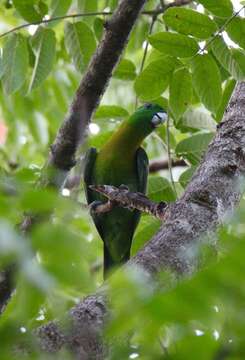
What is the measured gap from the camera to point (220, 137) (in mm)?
2096

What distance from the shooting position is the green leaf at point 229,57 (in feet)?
8.31

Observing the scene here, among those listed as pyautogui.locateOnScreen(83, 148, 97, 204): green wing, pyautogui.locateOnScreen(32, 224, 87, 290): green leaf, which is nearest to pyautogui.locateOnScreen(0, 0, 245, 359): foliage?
pyautogui.locateOnScreen(32, 224, 87, 290): green leaf

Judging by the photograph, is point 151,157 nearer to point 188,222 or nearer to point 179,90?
point 179,90

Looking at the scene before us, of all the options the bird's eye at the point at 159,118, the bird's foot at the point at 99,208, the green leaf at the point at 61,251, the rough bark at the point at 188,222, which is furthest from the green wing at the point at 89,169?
the green leaf at the point at 61,251

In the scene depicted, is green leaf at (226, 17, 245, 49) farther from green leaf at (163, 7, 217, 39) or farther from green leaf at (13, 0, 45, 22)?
green leaf at (13, 0, 45, 22)

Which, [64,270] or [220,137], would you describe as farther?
[220,137]

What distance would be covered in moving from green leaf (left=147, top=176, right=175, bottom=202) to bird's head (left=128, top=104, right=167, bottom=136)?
82 centimetres

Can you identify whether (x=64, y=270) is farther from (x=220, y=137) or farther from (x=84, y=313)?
(x=220, y=137)

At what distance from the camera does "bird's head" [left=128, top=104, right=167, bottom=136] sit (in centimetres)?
383

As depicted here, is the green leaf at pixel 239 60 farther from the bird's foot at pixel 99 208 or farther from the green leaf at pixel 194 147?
the bird's foot at pixel 99 208

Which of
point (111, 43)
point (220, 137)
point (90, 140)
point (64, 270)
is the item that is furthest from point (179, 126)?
point (64, 270)

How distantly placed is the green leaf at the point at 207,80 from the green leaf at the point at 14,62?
0.79 m

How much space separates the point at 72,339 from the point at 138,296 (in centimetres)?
43

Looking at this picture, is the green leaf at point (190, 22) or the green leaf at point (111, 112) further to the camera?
the green leaf at point (111, 112)
